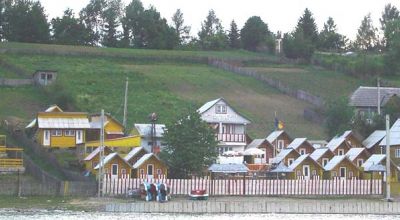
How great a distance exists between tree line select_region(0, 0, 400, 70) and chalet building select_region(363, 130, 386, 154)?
167 feet

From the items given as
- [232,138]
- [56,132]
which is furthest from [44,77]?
[232,138]

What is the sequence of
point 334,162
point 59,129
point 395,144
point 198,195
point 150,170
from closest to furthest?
point 198,195
point 150,170
point 334,162
point 395,144
point 59,129

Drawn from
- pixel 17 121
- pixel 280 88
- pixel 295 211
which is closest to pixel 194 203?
pixel 295 211

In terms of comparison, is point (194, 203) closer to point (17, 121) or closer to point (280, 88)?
point (17, 121)

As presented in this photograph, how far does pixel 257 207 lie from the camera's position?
2574 inches

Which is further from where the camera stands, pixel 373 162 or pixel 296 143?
pixel 296 143

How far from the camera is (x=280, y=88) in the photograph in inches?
5231

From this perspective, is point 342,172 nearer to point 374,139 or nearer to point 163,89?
point 374,139

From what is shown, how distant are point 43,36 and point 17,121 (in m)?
61.3

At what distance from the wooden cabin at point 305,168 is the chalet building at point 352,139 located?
9.53 meters

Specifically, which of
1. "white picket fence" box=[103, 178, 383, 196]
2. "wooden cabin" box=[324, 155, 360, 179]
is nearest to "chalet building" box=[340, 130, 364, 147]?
"wooden cabin" box=[324, 155, 360, 179]

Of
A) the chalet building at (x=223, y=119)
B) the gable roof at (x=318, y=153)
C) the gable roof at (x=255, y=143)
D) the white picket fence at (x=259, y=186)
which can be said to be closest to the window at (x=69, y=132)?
the chalet building at (x=223, y=119)

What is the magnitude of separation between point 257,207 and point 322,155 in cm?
2379

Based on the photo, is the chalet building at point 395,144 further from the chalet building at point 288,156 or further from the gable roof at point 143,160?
the gable roof at point 143,160
